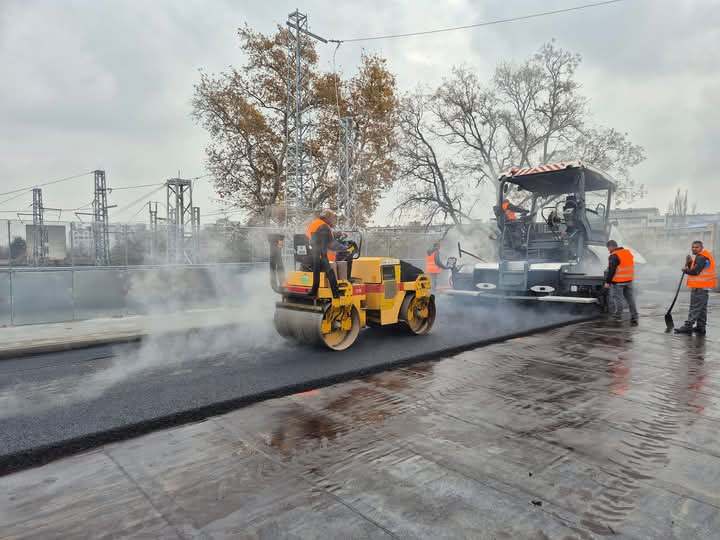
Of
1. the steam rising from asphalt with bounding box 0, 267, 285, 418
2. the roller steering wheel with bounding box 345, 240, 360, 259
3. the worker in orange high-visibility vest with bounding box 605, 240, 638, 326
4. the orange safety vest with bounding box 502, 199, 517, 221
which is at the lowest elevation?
the steam rising from asphalt with bounding box 0, 267, 285, 418

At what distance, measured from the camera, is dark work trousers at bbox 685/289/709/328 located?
6980mm

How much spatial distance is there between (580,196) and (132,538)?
849 cm

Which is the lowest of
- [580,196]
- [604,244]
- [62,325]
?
[62,325]

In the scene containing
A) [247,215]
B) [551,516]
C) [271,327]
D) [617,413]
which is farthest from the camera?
[247,215]

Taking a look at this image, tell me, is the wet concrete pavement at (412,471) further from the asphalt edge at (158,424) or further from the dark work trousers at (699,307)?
the dark work trousers at (699,307)

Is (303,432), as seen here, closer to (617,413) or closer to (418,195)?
(617,413)

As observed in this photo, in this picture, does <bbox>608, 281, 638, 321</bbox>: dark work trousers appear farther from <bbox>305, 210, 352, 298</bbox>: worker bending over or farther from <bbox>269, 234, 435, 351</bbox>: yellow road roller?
<bbox>305, 210, 352, 298</bbox>: worker bending over

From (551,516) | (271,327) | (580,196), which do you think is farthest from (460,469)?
(580,196)

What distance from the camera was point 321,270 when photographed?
18.2ft

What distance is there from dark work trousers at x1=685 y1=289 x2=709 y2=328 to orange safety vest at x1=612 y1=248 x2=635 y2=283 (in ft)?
3.54

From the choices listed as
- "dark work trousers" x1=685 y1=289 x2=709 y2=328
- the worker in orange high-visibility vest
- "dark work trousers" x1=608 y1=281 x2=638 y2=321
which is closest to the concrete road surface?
the worker in orange high-visibility vest

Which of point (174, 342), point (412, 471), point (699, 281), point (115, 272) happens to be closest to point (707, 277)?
point (699, 281)

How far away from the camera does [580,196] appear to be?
8648mm

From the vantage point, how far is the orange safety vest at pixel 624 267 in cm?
805
